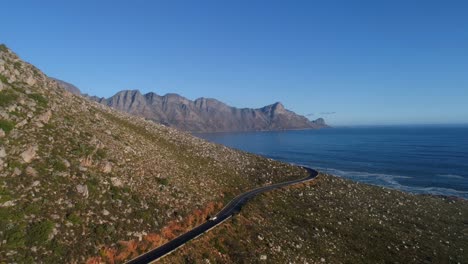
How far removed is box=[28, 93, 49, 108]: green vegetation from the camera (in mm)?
46700

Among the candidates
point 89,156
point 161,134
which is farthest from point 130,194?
point 161,134

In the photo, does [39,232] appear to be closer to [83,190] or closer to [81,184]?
[83,190]

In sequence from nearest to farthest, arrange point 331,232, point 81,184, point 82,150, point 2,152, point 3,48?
point 2,152 < point 81,184 < point 82,150 < point 331,232 < point 3,48

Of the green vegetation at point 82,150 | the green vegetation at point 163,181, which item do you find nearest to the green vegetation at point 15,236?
the green vegetation at point 82,150

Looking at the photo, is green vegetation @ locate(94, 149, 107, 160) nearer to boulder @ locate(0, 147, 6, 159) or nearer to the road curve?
boulder @ locate(0, 147, 6, 159)

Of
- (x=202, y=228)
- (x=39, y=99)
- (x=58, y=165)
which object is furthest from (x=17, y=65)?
(x=202, y=228)

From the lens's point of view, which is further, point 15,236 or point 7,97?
point 7,97

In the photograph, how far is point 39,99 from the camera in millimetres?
47656

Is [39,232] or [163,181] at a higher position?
[163,181]

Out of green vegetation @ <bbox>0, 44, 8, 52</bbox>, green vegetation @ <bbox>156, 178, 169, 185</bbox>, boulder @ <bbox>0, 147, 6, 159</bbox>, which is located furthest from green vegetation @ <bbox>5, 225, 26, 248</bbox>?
green vegetation @ <bbox>0, 44, 8, 52</bbox>

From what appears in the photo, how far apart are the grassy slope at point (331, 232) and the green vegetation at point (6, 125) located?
2303cm

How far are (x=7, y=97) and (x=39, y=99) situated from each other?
5.32 meters

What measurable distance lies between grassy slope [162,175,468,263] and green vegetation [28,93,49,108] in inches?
1158

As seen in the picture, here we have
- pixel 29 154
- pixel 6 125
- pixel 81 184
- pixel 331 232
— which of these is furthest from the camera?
pixel 331 232
